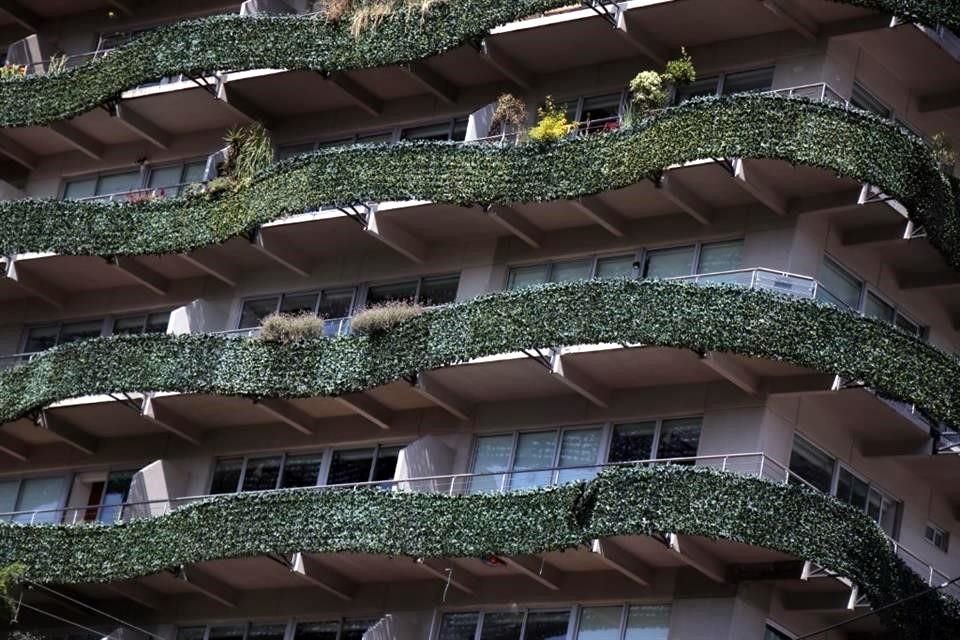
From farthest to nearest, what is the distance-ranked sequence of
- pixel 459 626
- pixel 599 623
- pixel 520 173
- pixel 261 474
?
pixel 261 474 → pixel 520 173 → pixel 459 626 → pixel 599 623

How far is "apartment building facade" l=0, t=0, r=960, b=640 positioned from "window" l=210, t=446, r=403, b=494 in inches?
3.0

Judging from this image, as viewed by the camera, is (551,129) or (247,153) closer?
(551,129)

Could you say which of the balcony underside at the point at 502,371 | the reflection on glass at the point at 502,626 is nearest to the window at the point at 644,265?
the balcony underside at the point at 502,371

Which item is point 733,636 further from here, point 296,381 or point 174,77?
point 174,77

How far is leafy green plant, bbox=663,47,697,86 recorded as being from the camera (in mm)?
48375

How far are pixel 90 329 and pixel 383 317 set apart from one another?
10.6 metres

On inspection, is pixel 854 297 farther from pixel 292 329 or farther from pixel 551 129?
pixel 292 329

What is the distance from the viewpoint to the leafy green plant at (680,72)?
48375 mm

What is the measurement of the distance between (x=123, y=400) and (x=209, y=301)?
342 centimetres

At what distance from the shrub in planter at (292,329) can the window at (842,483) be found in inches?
431

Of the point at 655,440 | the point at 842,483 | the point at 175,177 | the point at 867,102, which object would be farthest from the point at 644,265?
the point at 175,177

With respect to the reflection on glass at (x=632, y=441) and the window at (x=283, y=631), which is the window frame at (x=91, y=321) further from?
the reflection on glass at (x=632, y=441)

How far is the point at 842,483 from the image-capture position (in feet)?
155

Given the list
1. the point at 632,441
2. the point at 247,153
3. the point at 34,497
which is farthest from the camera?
the point at 34,497
